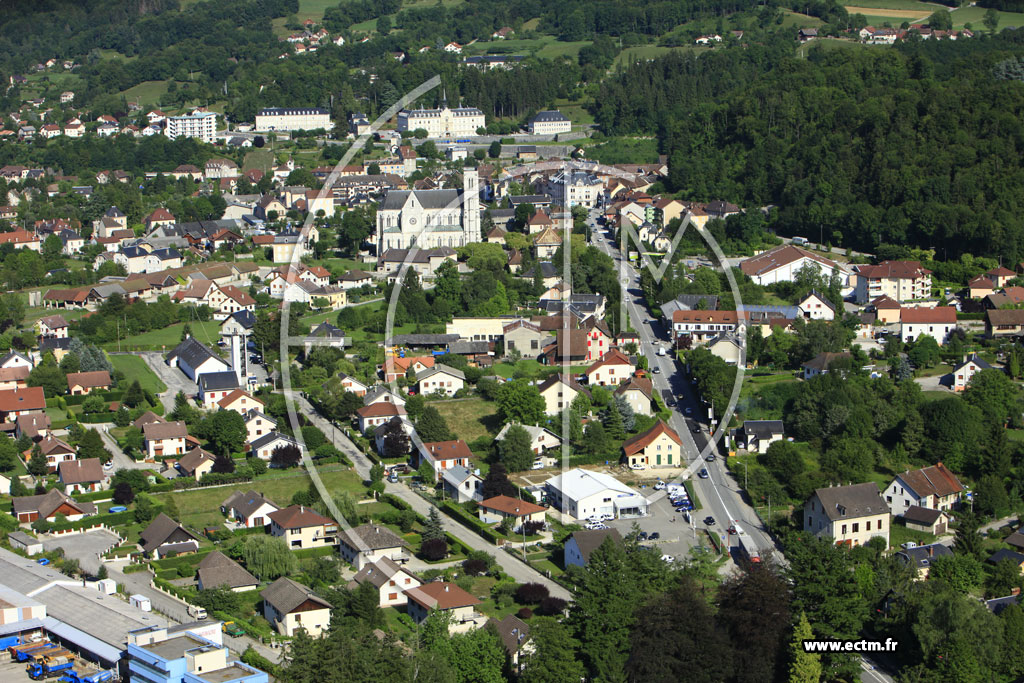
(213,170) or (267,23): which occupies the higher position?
(267,23)

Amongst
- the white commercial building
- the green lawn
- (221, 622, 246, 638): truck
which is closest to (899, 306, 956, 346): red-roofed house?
the white commercial building

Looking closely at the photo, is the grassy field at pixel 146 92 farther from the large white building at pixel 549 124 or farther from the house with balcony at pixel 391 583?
the house with balcony at pixel 391 583

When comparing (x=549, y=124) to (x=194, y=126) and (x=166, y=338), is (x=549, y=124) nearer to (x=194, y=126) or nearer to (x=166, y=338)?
(x=194, y=126)

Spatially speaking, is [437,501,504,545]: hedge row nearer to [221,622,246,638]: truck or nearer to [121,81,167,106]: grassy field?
[221,622,246,638]: truck

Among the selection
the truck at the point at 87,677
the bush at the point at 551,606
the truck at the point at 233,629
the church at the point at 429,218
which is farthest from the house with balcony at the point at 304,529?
the church at the point at 429,218

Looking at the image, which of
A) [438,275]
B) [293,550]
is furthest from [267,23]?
[293,550]

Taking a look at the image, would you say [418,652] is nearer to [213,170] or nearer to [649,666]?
[649,666]
